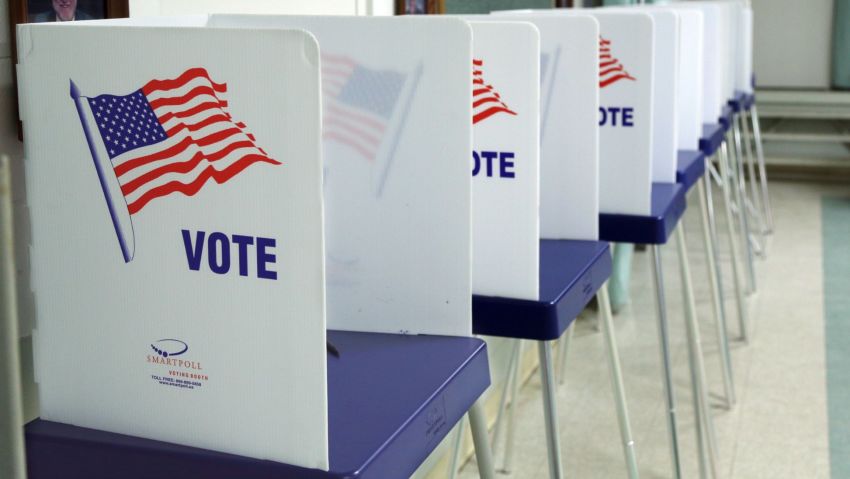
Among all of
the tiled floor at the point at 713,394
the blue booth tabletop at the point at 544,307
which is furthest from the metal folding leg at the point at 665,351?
the blue booth tabletop at the point at 544,307

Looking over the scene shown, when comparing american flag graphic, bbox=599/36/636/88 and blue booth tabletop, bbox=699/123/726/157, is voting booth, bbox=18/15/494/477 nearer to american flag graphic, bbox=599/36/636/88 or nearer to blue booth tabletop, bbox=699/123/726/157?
american flag graphic, bbox=599/36/636/88

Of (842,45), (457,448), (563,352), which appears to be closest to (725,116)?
(563,352)

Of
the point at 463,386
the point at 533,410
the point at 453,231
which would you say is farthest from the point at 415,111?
the point at 533,410

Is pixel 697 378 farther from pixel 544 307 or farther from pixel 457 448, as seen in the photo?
pixel 544 307

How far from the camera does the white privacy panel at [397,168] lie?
117 centimetres

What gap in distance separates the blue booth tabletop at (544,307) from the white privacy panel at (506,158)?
2cm

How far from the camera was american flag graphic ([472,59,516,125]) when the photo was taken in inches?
55.4

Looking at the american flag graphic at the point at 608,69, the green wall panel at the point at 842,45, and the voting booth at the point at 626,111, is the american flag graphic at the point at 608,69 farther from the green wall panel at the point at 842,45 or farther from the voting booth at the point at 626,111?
the green wall panel at the point at 842,45

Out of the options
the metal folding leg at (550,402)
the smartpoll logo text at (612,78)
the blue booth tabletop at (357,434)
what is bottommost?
the metal folding leg at (550,402)

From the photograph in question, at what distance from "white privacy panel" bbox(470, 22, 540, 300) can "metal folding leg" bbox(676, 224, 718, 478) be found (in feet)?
3.15

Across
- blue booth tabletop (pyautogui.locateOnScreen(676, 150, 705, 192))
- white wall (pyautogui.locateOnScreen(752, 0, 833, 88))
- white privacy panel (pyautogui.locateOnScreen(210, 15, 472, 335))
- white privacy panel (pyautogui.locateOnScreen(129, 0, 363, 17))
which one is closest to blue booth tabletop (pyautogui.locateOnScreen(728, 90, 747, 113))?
blue booth tabletop (pyautogui.locateOnScreen(676, 150, 705, 192))

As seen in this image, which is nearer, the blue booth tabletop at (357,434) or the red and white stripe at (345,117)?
the blue booth tabletop at (357,434)

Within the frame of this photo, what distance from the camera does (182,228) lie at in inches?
33.1

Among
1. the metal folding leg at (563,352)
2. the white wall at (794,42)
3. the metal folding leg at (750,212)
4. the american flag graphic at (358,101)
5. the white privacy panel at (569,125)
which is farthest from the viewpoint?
the white wall at (794,42)
